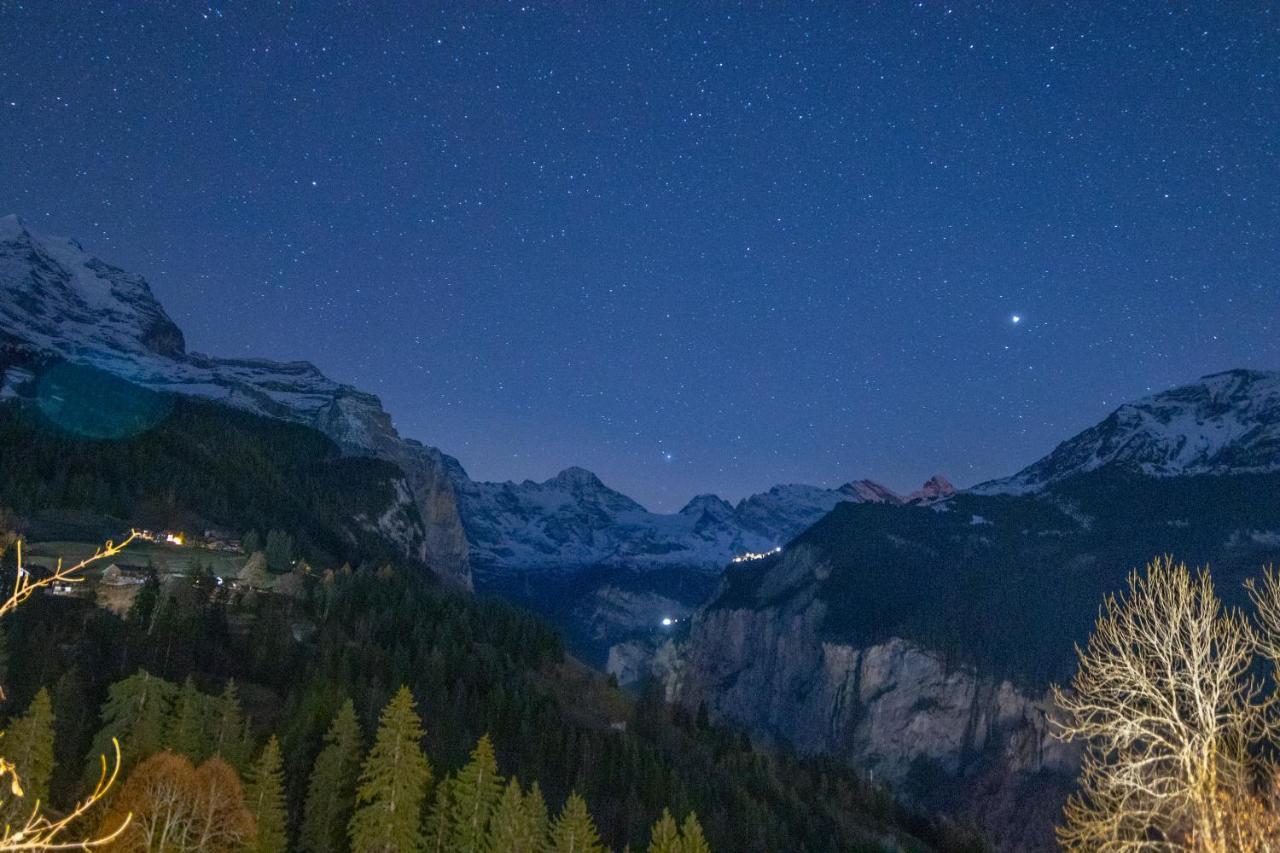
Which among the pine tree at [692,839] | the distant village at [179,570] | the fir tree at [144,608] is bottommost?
the pine tree at [692,839]

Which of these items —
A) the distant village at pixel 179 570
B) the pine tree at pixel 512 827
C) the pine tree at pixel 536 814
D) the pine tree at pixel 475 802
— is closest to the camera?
the pine tree at pixel 512 827

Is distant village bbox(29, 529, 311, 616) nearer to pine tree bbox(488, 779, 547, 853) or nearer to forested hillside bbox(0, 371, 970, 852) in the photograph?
forested hillside bbox(0, 371, 970, 852)

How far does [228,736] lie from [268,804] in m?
12.2

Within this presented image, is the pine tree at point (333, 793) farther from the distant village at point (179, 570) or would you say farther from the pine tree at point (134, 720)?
the distant village at point (179, 570)

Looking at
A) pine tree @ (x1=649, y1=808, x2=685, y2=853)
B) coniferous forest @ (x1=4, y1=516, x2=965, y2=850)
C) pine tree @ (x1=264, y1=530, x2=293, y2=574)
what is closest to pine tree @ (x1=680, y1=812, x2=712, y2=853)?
coniferous forest @ (x1=4, y1=516, x2=965, y2=850)

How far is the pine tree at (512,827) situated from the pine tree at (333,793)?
44.5 feet

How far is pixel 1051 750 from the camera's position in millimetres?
195500

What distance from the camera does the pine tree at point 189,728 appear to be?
2485 inches

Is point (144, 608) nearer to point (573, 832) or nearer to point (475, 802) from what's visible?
point (475, 802)

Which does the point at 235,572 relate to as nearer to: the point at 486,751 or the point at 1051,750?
the point at 486,751

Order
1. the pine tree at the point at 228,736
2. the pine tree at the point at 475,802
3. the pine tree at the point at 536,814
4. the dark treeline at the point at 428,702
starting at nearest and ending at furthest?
1. the pine tree at the point at 536,814
2. the pine tree at the point at 475,802
3. the pine tree at the point at 228,736
4. the dark treeline at the point at 428,702

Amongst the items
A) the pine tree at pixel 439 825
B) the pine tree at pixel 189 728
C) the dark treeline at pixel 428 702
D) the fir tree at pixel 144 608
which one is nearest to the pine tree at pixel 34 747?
the dark treeline at pixel 428 702

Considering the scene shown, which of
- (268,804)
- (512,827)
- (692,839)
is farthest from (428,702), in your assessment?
(692,839)

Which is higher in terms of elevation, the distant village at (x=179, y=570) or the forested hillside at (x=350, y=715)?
the distant village at (x=179, y=570)
